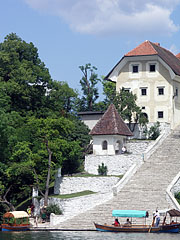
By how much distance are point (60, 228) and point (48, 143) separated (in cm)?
1027

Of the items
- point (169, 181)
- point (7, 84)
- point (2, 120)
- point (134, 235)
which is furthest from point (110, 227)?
point (7, 84)

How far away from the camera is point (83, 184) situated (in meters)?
55.2

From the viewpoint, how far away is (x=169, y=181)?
52.3m

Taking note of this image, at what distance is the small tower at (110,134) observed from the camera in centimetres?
6109

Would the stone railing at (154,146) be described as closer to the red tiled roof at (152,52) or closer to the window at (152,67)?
the window at (152,67)

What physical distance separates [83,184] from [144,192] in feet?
22.3

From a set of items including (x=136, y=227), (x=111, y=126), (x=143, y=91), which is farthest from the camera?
(x=143, y=91)

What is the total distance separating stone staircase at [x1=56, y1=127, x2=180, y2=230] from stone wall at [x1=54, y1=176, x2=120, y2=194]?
6.94ft

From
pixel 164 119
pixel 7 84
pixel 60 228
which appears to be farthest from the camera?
pixel 164 119

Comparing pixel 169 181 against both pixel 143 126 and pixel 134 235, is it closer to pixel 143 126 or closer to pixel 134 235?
pixel 134 235

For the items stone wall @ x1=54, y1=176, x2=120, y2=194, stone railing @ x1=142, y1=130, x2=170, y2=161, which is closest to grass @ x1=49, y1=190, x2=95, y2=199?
stone wall @ x1=54, y1=176, x2=120, y2=194

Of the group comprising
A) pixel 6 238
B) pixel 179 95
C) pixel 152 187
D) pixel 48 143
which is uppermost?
pixel 179 95

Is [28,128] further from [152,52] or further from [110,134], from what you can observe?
[152,52]

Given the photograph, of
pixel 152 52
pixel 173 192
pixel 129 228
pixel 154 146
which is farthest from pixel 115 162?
pixel 152 52
